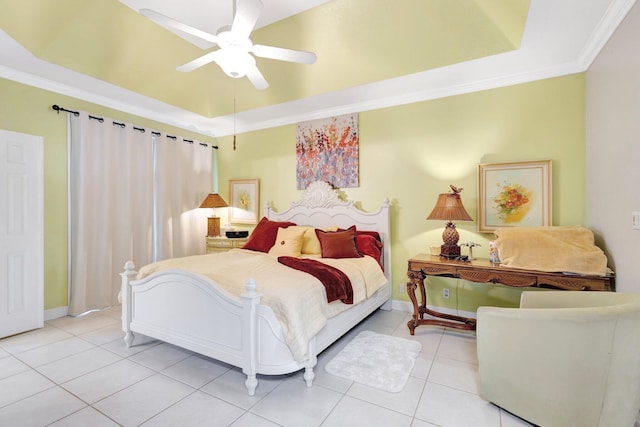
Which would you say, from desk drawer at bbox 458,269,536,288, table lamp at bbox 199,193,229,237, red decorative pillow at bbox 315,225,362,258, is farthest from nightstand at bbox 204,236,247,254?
desk drawer at bbox 458,269,536,288

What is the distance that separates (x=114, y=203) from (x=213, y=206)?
127 cm

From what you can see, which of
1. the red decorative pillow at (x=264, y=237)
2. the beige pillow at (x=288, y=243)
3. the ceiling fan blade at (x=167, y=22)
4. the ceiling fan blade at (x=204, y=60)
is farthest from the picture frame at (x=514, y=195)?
the ceiling fan blade at (x=167, y=22)

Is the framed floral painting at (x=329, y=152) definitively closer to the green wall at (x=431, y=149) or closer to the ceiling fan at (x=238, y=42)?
the green wall at (x=431, y=149)

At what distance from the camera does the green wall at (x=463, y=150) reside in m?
2.93

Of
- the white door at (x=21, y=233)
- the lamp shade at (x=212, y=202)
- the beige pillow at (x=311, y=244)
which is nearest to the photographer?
the white door at (x=21, y=233)

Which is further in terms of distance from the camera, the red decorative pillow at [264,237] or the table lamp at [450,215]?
the red decorative pillow at [264,237]

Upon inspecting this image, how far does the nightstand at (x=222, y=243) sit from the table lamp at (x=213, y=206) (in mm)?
220

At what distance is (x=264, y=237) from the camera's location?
3.87 m

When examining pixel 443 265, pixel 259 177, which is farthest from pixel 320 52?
pixel 443 265

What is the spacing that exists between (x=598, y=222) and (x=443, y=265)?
1346 millimetres

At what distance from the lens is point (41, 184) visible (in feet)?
10.4

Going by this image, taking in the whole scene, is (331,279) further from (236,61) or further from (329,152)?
(329,152)

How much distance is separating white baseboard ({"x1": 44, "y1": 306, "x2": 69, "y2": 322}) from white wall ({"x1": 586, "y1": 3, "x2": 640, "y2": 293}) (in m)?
5.38

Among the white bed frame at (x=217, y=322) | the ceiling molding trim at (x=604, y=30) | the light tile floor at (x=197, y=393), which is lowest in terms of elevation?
the light tile floor at (x=197, y=393)
